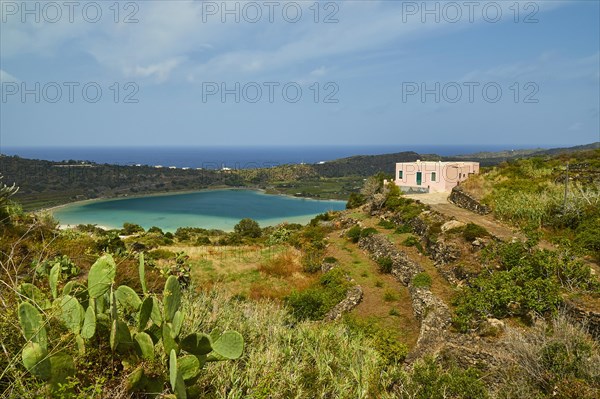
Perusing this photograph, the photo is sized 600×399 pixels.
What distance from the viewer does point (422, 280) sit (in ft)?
58.2

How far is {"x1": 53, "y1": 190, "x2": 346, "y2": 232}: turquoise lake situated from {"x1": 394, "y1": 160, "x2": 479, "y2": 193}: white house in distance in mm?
36227

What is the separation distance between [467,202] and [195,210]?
267 feet

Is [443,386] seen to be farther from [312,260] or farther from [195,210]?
[195,210]

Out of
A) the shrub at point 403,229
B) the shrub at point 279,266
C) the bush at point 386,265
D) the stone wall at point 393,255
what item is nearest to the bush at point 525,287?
the stone wall at point 393,255

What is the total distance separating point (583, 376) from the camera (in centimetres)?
738

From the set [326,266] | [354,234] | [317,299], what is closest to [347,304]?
[317,299]

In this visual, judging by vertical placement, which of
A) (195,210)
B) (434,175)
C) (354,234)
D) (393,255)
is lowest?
(195,210)

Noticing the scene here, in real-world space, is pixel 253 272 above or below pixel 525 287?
below

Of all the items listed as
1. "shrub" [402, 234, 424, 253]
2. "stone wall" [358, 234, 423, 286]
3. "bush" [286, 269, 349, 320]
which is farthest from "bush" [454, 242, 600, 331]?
"shrub" [402, 234, 424, 253]

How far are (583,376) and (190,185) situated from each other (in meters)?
146

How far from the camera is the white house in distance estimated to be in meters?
41.1

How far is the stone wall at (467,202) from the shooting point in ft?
80.3

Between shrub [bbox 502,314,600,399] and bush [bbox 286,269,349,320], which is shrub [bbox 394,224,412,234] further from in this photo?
shrub [bbox 502,314,600,399]

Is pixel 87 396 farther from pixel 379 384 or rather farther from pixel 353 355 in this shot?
pixel 379 384
